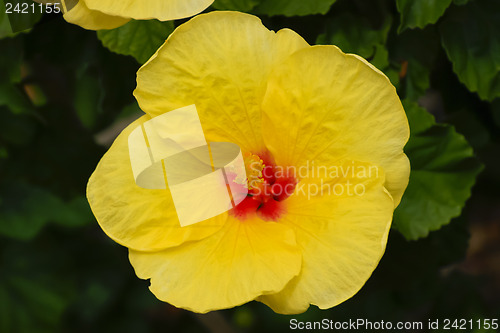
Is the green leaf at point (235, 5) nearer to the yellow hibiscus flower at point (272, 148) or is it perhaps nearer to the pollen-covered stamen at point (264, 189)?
the yellow hibiscus flower at point (272, 148)

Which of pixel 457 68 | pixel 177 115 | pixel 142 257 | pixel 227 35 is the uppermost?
pixel 227 35

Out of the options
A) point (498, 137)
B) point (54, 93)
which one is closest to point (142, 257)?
point (498, 137)

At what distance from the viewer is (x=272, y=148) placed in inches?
46.9

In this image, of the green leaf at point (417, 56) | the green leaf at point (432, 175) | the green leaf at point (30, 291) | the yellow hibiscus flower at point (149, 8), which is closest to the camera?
the yellow hibiscus flower at point (149, 8)

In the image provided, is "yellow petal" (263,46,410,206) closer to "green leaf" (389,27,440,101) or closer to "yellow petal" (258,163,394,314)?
"yellow petal" (258,163,394,314)

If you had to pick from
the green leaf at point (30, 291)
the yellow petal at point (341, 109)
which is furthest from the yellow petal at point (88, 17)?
the green leaf at point (30, 291)

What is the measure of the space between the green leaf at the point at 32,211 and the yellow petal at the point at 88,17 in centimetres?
89

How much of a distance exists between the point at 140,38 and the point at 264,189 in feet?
1.54

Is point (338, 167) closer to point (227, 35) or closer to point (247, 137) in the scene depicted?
point (247, 137)

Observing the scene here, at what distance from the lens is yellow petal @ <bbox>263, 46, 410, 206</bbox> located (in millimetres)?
1049

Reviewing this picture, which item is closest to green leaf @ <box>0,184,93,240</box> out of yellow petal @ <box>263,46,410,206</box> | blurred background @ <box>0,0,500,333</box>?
blurred background @ <box>0,0,500,333</box>

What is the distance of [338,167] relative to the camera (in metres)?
1.11

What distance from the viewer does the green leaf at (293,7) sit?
4.32 ft

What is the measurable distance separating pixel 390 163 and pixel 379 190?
6 centimetres
